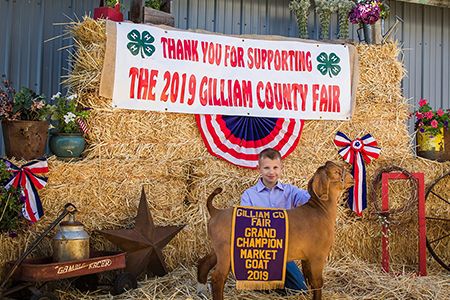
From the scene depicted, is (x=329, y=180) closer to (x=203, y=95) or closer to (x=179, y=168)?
(x=179, y=168)

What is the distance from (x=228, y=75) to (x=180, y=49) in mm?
641

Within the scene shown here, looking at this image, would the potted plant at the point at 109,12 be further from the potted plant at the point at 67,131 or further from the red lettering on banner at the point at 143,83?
the potted plant at the point at 67,131

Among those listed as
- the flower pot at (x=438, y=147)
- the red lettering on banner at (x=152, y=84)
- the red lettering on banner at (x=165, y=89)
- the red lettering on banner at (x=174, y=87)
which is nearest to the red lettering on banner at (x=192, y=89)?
the red lettering on banner at (x=174, y=87)

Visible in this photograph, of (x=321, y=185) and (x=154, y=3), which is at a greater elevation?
(x=154, y=3)

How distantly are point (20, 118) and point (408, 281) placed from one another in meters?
4.25

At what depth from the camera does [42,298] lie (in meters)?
3.04

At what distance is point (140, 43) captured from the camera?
4590 mm

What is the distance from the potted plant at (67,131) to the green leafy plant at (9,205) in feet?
1.97

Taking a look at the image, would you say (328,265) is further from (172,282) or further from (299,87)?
(299,87)

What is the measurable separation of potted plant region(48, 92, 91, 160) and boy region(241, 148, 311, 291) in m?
1.85

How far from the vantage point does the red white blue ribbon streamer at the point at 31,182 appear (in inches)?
148

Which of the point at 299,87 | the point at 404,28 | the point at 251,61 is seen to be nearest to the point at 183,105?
the point at 251,61

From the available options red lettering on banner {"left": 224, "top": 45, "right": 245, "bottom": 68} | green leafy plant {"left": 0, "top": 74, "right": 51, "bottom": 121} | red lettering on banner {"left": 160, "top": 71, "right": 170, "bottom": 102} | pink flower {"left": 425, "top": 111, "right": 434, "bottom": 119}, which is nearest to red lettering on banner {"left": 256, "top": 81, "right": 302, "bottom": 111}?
red lettering on banner {"left": 224, "top": 45, "right": 245, "bottom": 68}

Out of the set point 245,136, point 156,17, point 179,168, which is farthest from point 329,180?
point 156,17
